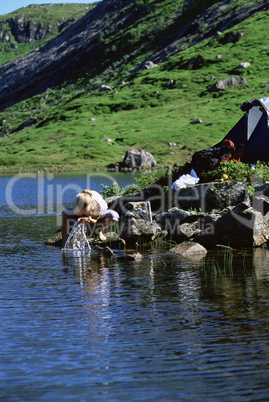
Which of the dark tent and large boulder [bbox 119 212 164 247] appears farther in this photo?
the dark tent

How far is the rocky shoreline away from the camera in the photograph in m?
19.3

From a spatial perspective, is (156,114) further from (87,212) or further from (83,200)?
(83,200)

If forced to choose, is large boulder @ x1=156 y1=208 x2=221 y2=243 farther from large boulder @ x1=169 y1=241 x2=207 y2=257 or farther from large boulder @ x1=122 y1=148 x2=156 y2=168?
large boulder @ x1=122 y1=148 x2=156 y2=168

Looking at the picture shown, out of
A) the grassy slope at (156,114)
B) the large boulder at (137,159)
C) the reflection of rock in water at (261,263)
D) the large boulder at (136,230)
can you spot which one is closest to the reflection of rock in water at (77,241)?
the large boulder at (136,230)

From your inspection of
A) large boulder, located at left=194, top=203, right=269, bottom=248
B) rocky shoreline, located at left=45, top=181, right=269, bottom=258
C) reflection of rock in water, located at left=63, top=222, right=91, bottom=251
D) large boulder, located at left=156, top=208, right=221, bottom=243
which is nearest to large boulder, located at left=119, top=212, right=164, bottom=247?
rocky shoreline, located at left=45, top=181, right=269, bottom=258

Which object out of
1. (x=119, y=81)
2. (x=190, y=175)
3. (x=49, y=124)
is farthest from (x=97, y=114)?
(x=190, y=175)

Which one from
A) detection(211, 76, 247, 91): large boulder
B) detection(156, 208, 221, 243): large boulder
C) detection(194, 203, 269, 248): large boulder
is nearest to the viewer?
detection(194, 203, 269, 248): large boulder

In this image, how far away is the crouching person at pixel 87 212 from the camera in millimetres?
17516

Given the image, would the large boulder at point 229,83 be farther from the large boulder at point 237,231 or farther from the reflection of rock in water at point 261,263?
the reflection of rock in water at point 261,263

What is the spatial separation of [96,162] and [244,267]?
79722 millimetres

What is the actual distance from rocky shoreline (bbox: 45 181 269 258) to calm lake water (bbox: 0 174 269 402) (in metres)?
1.59

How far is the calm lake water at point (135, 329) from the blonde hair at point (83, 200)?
167 centimetres

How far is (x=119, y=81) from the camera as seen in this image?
568ft

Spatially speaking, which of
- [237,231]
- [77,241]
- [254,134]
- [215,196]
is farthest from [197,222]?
[254,134]
